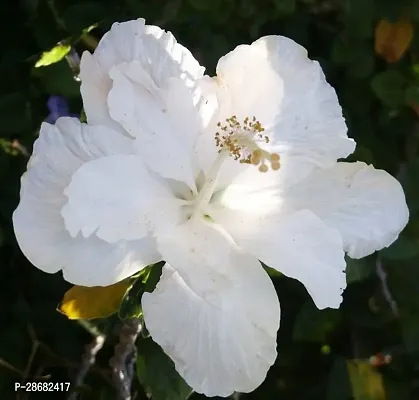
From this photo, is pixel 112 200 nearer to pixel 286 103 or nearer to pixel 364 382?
pixel 286 103

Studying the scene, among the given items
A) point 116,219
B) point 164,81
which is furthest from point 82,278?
point 164,81

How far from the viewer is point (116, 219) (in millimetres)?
493

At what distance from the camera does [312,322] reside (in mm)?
922

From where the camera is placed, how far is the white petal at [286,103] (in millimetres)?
547

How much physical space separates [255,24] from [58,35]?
29 centimetres

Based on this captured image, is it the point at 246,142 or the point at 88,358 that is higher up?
the point at 246,142

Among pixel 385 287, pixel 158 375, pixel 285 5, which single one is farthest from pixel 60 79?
pixel 385 287

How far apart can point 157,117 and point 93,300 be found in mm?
213

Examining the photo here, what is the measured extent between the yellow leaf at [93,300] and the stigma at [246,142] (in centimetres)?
18

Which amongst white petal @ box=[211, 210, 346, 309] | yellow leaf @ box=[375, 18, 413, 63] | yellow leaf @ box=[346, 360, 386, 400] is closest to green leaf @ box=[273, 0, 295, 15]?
yellow leaf @ box=[375, 18, 413, 63]

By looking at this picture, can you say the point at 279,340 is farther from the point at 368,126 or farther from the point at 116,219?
the point at 116,219

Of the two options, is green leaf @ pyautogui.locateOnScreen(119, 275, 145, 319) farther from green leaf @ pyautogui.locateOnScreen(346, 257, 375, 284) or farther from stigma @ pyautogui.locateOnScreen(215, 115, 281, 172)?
green leaf @ pyautogui.locateOnScreen(346, 257, 375, 284)

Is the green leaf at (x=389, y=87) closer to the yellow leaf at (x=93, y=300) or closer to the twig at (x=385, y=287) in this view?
the twig at (x=385, y=287)

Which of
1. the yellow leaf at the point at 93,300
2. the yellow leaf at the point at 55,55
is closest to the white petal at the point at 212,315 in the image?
the yellow leaf at the point at 93,300
